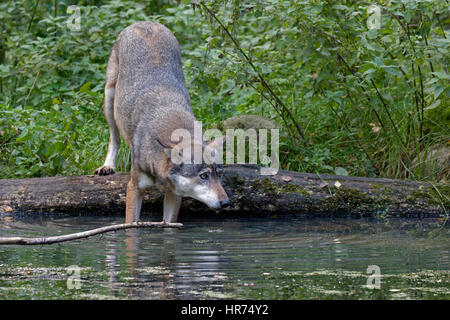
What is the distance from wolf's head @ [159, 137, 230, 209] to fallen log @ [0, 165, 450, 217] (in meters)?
0.97

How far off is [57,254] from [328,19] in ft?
14.9

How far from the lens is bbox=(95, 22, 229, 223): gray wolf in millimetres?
7371

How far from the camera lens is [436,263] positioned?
5.76 metres

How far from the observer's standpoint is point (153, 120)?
8039mm

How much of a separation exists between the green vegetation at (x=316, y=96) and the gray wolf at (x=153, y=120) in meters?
0.42

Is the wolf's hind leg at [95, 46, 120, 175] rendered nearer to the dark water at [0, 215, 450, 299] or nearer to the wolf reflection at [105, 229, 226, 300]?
the dark water at [0, 215, 450, 299]

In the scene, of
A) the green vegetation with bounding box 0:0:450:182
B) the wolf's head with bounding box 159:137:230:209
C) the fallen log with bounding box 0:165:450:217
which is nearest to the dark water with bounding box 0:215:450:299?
the fallen log with bounding box 0:165:450:217

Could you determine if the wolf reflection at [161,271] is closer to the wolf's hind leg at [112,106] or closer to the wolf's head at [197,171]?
the wolf's head at [197,171]

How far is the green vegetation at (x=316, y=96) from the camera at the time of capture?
8.72 metres

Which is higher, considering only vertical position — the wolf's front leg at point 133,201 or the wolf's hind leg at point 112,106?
the wolf's hind leg at point 112,106

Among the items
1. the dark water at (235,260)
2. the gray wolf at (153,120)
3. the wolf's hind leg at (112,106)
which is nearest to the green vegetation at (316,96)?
the wolf's hind leg at (112,106)

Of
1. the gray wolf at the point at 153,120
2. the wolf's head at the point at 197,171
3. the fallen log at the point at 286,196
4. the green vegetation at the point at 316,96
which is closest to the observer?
the wolf's head at the point at 197,171

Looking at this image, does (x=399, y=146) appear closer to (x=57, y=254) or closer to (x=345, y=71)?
(x=345, y=71)
